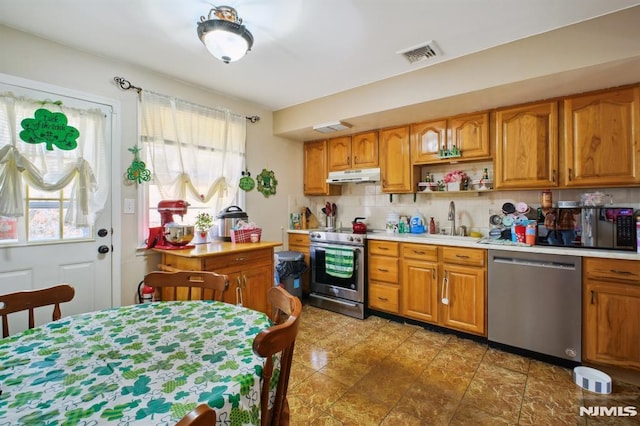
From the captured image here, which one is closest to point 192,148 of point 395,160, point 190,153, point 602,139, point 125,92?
point 190,153

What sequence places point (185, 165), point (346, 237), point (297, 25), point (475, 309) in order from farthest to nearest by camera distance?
point (346, 237) < point (185, 165) < point (475, 309) < point (297, 25)

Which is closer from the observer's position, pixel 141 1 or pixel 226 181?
pixel 141 1

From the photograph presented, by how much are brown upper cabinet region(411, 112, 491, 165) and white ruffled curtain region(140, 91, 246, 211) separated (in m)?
1.99

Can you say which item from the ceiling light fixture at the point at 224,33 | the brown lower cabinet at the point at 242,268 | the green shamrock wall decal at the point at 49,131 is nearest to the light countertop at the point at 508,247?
the brown lower cabinet at the point at 242,268

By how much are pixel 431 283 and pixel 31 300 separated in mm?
2920

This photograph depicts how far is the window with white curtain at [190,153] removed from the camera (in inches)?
105

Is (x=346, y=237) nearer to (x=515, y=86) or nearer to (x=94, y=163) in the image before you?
(x=515, y=86)

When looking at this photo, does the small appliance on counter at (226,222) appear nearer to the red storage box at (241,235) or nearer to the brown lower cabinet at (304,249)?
the red storage box at (241,235)

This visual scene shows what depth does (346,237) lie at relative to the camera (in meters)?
3.40

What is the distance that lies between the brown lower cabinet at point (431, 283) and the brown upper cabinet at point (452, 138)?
3.15ft

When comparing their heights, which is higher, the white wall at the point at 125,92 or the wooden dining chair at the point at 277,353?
the white wall at the point at 125,92

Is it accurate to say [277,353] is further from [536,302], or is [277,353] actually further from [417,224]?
[417,224]

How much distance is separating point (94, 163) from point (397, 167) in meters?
2.91

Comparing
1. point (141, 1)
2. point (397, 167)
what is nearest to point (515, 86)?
point (397, 167)
